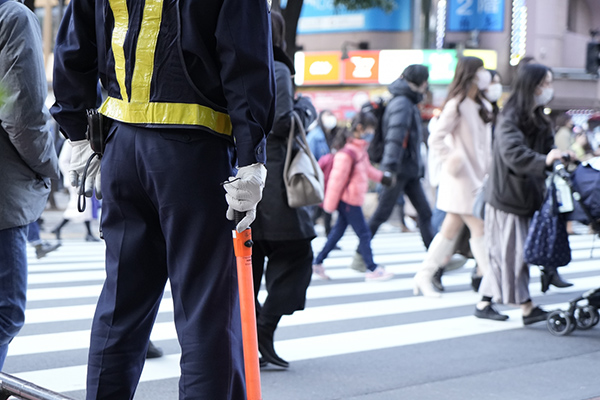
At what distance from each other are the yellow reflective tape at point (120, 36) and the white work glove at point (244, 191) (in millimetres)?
459

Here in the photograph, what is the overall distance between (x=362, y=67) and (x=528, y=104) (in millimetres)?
23463

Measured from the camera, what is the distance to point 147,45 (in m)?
2.63

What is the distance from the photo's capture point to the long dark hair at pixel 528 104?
236 inches

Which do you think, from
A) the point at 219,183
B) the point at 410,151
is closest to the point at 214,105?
the point at 219,183

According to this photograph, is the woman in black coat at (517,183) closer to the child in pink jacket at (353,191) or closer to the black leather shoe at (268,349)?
the black leather shoe at (268,349)

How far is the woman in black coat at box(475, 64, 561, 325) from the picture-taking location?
5.98 metres

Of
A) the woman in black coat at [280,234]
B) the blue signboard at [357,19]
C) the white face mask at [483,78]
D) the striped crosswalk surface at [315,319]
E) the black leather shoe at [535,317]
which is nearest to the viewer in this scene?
the woman in black coat at [280,234]

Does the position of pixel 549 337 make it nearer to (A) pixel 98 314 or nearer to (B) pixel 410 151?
(B) pixel 410 151

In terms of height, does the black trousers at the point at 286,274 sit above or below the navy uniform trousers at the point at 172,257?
below

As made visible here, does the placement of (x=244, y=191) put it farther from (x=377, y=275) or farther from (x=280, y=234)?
(x=377, y=275)

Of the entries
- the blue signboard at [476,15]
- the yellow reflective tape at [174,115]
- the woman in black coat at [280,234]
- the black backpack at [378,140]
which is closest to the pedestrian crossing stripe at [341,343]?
the woman in black coat at [280,234]

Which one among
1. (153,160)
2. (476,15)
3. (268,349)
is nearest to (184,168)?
(153,160)

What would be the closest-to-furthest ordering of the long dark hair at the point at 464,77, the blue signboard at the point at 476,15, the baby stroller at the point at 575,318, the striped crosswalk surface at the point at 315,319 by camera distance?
the striped crosswalk surface at the point at 315,319 → the baby stroller at the point at 575,318 → the long dark hair at the point at 464,77 → the blue signboard at the point at 476,15

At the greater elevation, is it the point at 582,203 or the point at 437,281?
the point at 582,203
